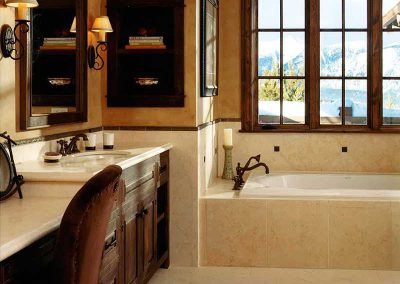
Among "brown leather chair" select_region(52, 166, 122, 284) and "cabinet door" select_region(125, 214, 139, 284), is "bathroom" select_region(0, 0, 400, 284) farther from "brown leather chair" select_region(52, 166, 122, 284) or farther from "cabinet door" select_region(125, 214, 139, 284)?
"brown leather chair" select_region(52, 166, 122, 284)

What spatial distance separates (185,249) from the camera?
16.2 ft

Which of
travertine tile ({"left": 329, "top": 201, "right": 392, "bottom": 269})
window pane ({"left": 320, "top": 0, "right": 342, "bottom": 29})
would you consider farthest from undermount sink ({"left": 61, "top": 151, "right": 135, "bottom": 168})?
window pane ({"left": 320, "top": 0, "right": 342, "bottom": 29})

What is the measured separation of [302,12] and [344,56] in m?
0.54

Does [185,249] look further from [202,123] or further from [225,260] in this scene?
[202,123]

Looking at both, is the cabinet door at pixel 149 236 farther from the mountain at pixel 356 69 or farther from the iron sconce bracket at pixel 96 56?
the mountain at pixel 356 69

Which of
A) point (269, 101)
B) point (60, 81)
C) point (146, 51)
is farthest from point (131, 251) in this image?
point (269, 101)

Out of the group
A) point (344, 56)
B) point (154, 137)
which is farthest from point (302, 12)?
point (154, 137)

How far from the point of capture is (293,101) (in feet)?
20.3

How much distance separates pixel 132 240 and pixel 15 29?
4.20ft

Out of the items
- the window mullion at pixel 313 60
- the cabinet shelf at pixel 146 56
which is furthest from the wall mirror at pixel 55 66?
the window mullion at pixel 313 60

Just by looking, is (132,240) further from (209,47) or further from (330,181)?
(330,181)

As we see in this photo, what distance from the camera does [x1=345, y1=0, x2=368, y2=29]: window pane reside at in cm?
609

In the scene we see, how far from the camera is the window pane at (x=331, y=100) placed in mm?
6137

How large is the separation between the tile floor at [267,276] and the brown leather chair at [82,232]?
2482mm
